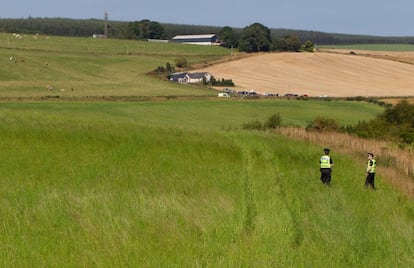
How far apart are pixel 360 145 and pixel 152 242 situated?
23947 mm

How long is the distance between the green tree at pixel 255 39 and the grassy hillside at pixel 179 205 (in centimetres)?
10640

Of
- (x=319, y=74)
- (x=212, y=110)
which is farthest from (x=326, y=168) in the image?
(x=319, y=74)

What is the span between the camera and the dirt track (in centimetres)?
8725

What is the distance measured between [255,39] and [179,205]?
120278 millimetres

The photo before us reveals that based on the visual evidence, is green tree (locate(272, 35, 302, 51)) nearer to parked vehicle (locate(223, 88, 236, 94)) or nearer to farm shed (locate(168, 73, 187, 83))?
farm shed (locate(168, 73, 187, 83))

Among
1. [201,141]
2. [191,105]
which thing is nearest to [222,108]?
[191,105]

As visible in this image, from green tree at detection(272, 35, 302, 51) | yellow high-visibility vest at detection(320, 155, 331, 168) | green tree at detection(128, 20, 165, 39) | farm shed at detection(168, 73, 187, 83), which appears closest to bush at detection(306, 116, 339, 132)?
yellow high-visibility vest at detection(320, 155, 331, 168)

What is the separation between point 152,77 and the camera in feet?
286

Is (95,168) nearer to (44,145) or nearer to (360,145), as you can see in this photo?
(44,145)

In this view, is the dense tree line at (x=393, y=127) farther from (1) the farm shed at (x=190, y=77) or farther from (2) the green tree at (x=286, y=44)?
(2) the green tree at (x=286, y=44)

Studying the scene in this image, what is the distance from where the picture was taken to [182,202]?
13.3 meters

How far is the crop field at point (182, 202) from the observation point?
9812mm

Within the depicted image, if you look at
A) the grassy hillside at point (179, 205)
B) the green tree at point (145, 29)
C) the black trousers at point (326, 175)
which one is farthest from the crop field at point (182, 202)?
the green tree at point (145, 29)

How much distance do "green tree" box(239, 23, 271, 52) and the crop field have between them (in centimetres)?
10179
